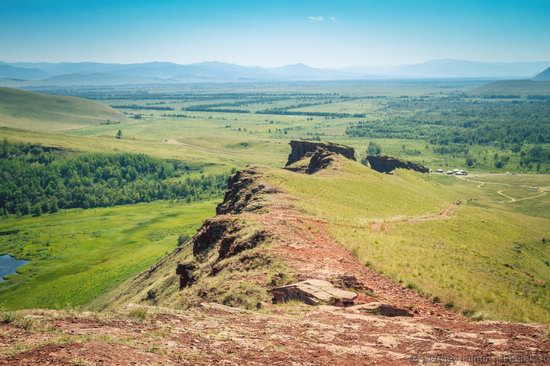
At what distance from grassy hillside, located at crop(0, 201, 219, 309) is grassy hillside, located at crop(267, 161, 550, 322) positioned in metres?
64.3

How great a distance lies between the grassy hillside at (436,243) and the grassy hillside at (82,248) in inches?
2530

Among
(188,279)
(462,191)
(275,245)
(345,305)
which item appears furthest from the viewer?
(462,191)

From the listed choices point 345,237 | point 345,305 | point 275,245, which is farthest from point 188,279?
point 345,305

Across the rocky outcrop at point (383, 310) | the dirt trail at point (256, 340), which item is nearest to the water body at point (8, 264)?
the dirt trail at point (256, 340)

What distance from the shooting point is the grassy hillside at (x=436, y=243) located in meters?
35.4

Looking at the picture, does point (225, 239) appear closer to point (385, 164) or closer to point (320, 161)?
point (320, 161)

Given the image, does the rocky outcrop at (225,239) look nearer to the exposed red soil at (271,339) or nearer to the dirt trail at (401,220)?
the exposed red soil at (271,339)

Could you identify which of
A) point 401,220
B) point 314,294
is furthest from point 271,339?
point 401,220

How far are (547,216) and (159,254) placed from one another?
13557cm

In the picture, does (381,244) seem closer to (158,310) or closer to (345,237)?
(345,237)

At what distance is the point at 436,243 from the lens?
191 ft

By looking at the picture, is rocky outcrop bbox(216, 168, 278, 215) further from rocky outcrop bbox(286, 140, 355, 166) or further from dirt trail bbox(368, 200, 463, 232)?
rocky outcrop bbox(286, 140, 355, 166)

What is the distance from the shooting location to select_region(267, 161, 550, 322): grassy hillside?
35438mm

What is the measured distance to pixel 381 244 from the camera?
46656 millimetres
